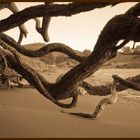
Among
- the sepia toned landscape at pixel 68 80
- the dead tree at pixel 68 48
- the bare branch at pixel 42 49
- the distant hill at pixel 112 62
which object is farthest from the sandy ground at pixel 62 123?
the distant hill at pixel 112 62

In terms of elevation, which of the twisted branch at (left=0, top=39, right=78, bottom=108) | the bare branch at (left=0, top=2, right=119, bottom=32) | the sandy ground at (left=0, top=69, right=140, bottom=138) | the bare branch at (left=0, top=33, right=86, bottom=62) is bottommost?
the sandy ground at (left=0, top=69, right=140, bottom=138)

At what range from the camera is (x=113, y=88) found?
165 inches

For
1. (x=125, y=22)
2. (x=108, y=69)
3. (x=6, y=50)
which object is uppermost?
(x=125, y=22)

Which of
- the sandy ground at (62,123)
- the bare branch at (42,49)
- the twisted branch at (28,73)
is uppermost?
the bare branch at (42,49)

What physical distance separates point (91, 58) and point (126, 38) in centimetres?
41

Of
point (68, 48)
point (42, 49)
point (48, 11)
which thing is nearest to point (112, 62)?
point (68, 48)

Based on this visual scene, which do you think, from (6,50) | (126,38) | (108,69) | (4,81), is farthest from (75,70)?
(108,69)

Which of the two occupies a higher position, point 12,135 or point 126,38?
point 126,38

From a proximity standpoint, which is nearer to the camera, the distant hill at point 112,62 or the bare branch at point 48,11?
the bare branch at point 48,11

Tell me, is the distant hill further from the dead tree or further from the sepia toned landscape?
the dead tree

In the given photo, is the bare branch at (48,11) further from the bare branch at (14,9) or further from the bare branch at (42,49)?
the bare branch at (14,9)

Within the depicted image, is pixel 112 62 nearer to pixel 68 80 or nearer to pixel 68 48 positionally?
pixel 68 48

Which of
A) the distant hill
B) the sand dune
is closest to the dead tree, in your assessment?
the sand dune

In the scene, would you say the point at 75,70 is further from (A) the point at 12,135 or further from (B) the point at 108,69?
(B) the point at 108,69
